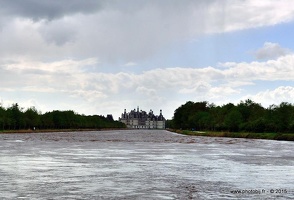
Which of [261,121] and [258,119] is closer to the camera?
[261,121]

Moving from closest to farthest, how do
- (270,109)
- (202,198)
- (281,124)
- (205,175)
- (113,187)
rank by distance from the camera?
(202,198) → (113,187) → (205,175) → (281,124) → (270,109)

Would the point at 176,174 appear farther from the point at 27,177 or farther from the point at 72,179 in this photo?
the point at 27,177

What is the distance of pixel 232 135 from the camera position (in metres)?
148

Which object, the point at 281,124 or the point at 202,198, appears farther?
the point at 281,124

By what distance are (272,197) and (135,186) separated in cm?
724

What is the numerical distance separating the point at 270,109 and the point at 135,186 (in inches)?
4859

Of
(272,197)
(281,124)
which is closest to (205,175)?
(272,197)

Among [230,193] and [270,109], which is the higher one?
[270,109]

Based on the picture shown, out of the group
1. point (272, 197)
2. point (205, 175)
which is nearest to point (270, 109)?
point (205, 175)

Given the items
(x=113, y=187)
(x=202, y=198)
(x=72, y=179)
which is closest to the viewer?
(x=202, y=198)

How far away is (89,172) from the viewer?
32.9 m

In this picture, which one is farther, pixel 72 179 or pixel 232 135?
pixel 232 135

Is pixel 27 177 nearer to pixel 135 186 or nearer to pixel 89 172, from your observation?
pixel 89 172

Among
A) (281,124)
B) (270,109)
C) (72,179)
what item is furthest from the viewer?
(270,109)
